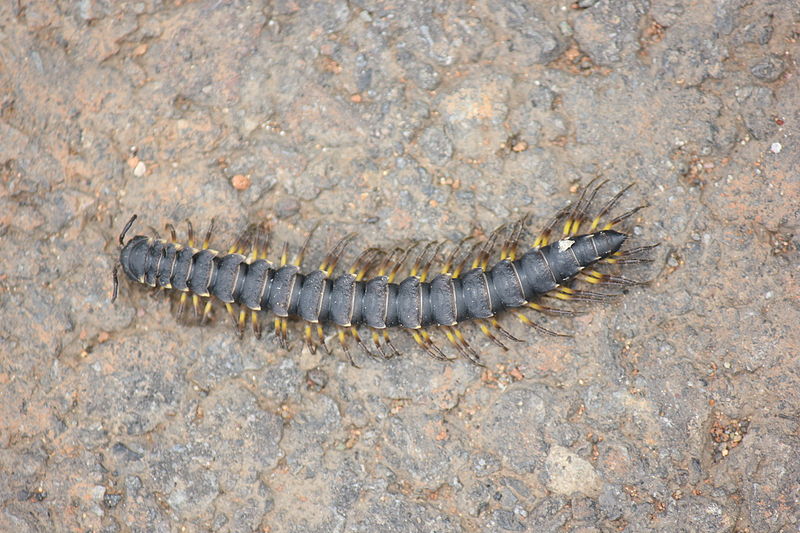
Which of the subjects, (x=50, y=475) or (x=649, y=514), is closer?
(x=649, y=514)

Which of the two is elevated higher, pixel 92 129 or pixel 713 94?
pixel 713 94

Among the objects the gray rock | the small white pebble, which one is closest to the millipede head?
the small white pebble

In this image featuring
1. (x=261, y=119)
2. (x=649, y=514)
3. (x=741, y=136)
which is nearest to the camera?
(x=649, y=514)

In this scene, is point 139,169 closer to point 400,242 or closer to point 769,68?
point 400,242

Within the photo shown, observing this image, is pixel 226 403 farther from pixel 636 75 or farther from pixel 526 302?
pixel 636 75

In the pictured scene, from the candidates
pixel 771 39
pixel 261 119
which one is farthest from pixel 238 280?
pixel 771 39

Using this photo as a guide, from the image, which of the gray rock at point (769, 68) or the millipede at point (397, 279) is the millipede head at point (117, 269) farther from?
the gray rock at point (769, 68)

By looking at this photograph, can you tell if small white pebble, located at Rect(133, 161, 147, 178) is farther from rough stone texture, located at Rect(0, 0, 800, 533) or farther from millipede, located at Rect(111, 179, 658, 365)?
millipede, located at Rect(111, 179, 658, 365)
